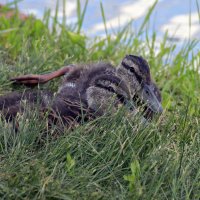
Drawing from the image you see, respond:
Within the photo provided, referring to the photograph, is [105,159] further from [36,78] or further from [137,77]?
[36,78]

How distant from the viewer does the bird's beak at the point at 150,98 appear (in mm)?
5176

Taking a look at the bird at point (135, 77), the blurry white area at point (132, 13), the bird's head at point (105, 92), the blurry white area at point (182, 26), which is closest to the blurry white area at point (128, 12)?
the blurry white area at point (132, 13)

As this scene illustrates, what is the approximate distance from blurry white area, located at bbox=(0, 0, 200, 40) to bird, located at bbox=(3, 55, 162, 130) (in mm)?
2815

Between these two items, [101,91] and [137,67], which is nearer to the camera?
[101,91]

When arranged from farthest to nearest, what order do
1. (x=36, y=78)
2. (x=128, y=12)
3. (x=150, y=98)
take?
1. (x=128, y=12)
2. (x=36, y=78)
3. (x=150, y=98)

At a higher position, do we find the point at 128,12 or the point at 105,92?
the point at 105,92

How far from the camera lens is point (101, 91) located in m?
5.08

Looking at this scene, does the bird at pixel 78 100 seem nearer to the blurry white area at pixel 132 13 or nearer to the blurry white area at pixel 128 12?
the blurry white area at pixel 132 13

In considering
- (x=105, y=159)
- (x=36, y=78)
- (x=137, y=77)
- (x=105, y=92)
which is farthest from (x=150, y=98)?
(x=105, y=159)

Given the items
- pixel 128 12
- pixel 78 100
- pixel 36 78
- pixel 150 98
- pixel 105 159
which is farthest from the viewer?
pixel 128 12

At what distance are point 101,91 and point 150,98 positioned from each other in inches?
14.5

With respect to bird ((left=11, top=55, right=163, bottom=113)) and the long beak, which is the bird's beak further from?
the long beak

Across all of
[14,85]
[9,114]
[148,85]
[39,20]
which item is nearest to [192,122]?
[148,85]

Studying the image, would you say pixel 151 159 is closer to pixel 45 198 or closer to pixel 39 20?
pixel 45 198
